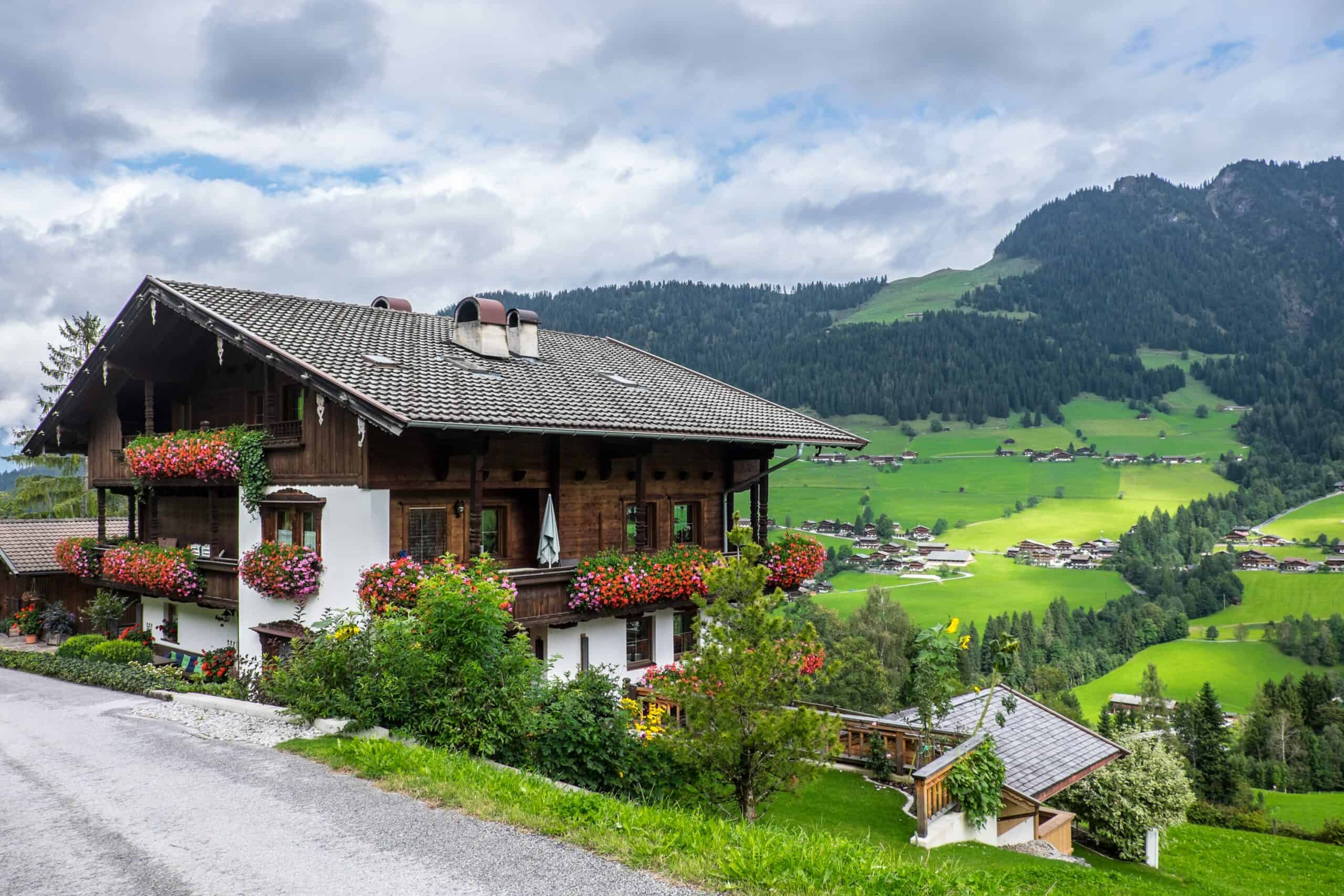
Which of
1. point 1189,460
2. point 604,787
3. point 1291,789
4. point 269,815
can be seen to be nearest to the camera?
point 269,815

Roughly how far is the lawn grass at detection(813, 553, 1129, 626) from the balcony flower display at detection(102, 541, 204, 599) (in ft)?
345

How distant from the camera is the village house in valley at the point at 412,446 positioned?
1553 cm

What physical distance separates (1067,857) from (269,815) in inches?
594

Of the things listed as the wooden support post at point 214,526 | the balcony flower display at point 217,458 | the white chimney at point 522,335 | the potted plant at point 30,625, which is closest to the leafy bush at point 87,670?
the wooden support post at point 214,526

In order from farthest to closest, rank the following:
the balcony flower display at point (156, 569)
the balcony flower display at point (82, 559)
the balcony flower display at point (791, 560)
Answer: the balcony flower display at point (82, 559) → the balcony flower display at point (791, 560) → the balcony flower display at point (156, 569)

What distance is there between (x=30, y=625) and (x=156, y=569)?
12.1m

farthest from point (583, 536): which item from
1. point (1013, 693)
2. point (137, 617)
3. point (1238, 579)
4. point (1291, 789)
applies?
point (1238, 579)

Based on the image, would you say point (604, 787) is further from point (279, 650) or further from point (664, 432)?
point (279, 650)

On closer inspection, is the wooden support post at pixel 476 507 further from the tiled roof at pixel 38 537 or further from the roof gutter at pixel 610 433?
the tiled roof at pixel 38 537

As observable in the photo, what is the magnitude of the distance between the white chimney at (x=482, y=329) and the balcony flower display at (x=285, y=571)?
5.76m

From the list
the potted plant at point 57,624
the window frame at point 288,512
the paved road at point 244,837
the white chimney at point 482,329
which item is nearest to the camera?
the paved road at point 244,837

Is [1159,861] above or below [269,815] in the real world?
below

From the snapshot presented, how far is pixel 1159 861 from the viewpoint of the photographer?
2173 cm

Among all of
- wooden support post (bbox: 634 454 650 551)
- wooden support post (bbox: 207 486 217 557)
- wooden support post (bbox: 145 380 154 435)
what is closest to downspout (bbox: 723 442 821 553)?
wooden support post (bbox: 634 454 650 551)
